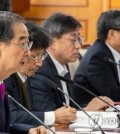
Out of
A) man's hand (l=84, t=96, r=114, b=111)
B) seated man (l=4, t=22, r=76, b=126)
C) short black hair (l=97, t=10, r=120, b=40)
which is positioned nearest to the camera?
seated man (l=4, t=22, r=76, b=126)

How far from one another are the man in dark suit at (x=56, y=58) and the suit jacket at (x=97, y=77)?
0.28m

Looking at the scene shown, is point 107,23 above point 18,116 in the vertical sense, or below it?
above

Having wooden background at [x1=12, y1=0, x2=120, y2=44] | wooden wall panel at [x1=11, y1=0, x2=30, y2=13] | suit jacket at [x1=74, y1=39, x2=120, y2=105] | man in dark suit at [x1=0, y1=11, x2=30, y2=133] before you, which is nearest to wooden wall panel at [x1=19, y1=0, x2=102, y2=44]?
wooden background at [x1=12, y1=0, x2=120, y2=44]

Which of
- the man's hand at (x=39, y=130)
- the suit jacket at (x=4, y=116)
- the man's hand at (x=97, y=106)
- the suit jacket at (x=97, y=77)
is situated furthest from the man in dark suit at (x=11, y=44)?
the suit jacket at (x=97, y=77)

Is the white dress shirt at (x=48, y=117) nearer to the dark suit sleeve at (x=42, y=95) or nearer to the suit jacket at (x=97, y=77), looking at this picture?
the dark suit sleeve at (x=42, y=95)

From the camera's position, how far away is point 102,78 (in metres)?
3.50

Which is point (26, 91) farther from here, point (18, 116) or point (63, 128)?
point (63, 128)

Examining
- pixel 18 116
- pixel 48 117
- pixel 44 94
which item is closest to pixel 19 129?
pixel 18 116

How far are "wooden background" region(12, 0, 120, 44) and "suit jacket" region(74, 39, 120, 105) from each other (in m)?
2.83

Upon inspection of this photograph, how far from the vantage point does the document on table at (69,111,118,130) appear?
98.5 inches

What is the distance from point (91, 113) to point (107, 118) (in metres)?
0.14

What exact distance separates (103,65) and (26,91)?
3.57 feet

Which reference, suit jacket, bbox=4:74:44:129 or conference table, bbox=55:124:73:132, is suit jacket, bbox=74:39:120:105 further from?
suit jacket, bbox=4:74:44:129

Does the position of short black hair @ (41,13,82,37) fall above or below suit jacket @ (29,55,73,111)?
above
